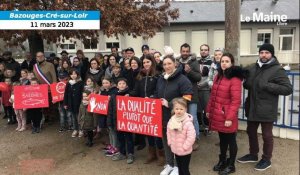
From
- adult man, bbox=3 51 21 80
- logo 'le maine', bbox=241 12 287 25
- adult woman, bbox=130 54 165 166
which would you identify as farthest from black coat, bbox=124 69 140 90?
logo 'le maine', bbox=241 12 287 25

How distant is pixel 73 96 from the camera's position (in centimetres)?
688

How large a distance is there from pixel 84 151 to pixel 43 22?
9.57ft

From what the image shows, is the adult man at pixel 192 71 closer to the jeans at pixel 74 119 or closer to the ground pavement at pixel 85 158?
the ground pavement at pixel 85 158

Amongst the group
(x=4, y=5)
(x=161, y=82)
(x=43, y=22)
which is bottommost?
(x=161, y=82)

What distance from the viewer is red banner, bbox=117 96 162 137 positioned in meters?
5.11

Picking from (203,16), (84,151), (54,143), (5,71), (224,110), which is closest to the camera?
(224,110)

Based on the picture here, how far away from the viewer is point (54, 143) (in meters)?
6.93

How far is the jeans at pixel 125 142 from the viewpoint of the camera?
5668 millimetres

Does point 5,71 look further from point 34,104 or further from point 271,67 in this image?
point 271,67

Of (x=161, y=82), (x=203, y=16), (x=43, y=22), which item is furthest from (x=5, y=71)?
(x=203, y=16)

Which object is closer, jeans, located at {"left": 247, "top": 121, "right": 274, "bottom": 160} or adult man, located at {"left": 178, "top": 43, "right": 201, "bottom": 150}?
jeans, located at {"left": 247, "top": 121, "right": 274, "bottom": 160}

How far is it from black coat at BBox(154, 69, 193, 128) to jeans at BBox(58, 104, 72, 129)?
318 centimetres

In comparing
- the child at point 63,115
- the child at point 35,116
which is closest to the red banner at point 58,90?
the child at point 63,115

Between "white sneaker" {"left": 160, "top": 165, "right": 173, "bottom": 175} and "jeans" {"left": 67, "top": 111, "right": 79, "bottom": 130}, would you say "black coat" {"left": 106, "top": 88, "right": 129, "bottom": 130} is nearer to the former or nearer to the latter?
"white sneaker" {"left": 160, "top": 165, "right": 173, "bottom": 175}
